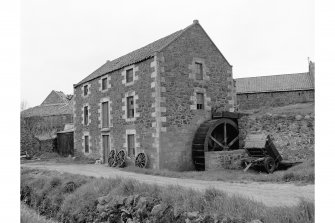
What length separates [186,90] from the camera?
55.8ft

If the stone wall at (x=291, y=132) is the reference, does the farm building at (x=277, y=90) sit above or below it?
above

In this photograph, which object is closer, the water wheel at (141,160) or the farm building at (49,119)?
the water wheel at (141,160)

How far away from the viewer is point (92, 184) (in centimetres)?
1145

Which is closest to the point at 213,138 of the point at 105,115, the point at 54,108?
the point at 105,115

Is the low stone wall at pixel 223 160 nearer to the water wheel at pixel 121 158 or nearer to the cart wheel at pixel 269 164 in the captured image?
the cart wheel at pixel 269 164

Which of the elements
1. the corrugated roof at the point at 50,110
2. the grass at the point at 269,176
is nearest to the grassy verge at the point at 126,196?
the grass at the point at 269,176

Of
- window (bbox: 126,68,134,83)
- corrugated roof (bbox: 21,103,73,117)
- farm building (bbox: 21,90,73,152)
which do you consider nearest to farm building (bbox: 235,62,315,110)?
corrugated roof (bbox: 21,103,73,117)

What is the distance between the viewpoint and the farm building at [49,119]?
27578 millimetres

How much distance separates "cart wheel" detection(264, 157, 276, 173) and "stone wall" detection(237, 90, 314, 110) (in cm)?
2041

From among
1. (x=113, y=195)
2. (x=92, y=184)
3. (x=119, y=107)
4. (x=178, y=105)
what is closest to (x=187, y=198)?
(x=113, y=195)

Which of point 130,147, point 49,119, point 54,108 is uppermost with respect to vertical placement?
point 54,108

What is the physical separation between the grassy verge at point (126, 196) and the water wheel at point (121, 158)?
4.08 m

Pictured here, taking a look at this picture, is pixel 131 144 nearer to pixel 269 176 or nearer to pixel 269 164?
pixel 269 164

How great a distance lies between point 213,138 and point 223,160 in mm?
1720
